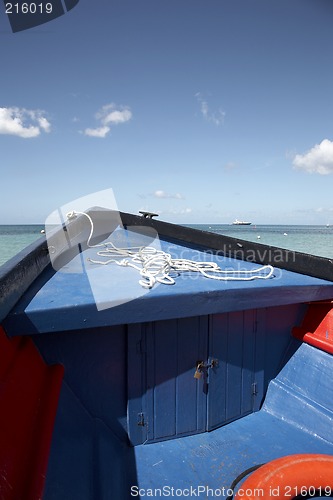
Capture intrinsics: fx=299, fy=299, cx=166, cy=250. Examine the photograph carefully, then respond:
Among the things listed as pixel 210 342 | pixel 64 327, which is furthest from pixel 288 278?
pixel 64 327

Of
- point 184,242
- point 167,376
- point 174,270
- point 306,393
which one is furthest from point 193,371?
point 184,242

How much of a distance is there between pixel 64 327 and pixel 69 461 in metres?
0.66

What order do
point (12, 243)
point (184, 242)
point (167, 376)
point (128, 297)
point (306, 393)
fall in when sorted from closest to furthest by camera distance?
point (128, 297), point (167, 376), point (306, 393), point (184, 242), point (12, 243)

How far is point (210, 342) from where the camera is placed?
8.30 feet

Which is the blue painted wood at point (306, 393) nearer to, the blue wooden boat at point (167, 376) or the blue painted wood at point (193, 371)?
the blue wooden boat at point (167, 376)

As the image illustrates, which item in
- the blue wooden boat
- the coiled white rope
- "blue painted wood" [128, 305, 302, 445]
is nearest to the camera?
the blue wooden boat

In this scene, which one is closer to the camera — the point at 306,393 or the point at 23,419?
the point at 23,419

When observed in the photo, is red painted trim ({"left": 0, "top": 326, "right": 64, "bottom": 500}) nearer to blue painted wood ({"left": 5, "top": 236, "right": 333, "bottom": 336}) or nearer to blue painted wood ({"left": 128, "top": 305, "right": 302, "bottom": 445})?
blue painted wood ({"left": 5, "top": 236, "right": 333, "bottom": 336})

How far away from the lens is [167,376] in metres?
2.43

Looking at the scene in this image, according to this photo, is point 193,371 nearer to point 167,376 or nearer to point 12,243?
point 167,376

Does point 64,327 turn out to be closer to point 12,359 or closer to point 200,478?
point 12,359

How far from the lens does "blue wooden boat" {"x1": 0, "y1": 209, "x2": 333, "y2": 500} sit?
156 cm

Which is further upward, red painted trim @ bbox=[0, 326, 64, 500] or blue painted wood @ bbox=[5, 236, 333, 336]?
blue painted wood @ bbox=[5, 236, 333, 336]

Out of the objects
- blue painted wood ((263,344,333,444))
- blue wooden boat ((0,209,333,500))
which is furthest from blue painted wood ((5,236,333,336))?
blue painted wood ((263,344,333,444))
